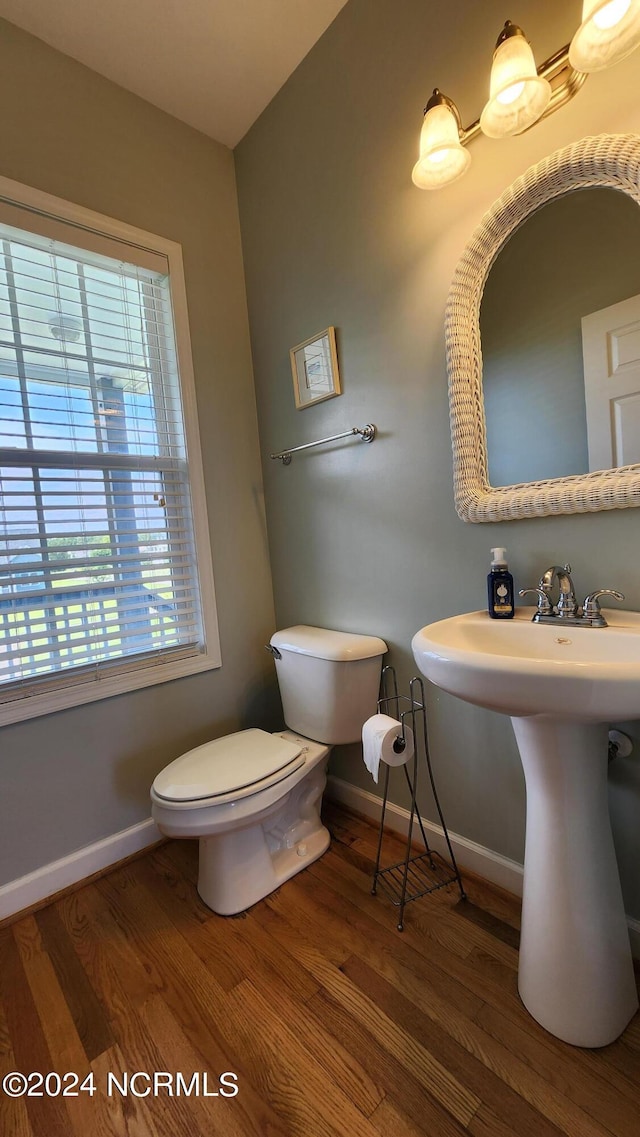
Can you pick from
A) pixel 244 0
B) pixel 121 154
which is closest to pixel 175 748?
pixel 121 154

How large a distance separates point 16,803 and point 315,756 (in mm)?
888

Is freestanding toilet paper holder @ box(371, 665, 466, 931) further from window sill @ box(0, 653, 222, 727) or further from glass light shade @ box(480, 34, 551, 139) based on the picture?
glass light shade @ box(480, 34, 551, 139)

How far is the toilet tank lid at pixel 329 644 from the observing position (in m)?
1.45

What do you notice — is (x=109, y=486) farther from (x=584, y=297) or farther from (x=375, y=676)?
(x=584, y=297)

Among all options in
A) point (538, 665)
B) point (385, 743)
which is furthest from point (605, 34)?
point (385, 743)

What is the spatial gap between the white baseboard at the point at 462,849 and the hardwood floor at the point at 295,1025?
0.14ft

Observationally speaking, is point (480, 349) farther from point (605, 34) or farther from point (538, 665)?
point (538, 665)

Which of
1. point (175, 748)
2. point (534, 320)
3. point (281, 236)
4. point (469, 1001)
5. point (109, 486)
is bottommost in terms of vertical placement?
point (469, 1001)

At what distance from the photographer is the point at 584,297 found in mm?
1021

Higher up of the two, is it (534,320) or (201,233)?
(201,233)

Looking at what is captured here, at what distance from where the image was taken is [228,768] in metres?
1.32

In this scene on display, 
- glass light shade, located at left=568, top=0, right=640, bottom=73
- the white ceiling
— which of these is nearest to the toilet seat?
glass light shade, located at left=568, top=0, right=640, bottom=73

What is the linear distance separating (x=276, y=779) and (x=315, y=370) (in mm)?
1319

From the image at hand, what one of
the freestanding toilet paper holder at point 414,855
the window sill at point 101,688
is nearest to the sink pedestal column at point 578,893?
the freestanding toilet paper holder at point 414,855
